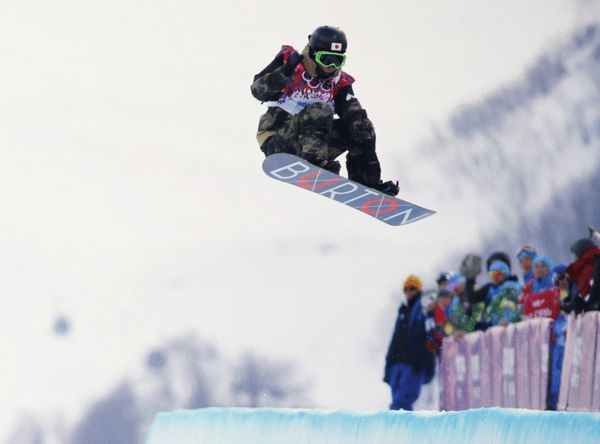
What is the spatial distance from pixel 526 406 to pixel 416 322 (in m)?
1.83

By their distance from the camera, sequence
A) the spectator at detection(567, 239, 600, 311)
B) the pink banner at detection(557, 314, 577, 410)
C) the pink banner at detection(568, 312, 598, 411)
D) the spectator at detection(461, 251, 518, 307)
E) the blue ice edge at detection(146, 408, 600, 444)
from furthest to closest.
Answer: the spectator at detection(461, 251, 518, 307)
the pink banner at detection(557, 314, 577, 410)
the spectator at detection(567, 239, 600, 311)
the pink banner at detection(568, 312, 598, 411)
the blue ice edge at detection(146, 408, 600, 444)

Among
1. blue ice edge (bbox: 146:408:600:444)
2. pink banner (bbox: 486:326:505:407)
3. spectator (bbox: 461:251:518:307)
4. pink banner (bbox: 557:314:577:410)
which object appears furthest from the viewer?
spectator (bbox: 461:251:518:307)

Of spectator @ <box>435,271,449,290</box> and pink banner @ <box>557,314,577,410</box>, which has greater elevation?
spectator @ <box>435,271,449,290</box>

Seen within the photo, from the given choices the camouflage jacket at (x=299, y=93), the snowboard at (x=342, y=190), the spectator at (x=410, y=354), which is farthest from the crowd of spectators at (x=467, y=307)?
the camouflage jacket at (x=299, y=93)

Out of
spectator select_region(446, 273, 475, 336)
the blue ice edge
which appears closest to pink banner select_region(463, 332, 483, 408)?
spectator select_region(446, 273, 475, 336)

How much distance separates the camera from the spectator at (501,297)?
11203 millimetres

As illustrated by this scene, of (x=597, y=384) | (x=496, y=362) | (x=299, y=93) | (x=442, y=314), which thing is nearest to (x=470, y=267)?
(x=442, y=314)

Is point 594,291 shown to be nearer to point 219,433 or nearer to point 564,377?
point 564,377

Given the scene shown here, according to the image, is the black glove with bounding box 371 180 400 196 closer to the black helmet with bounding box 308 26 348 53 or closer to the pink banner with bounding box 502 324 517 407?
the black helmet with bounding box 308 26 348 53

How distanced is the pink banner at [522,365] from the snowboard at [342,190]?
4.96 feet

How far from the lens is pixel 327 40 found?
909cm

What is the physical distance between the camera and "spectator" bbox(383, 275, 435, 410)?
1195cm

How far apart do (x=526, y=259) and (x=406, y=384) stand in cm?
204

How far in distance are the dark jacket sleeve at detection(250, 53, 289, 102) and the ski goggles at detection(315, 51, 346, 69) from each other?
1.04ft
